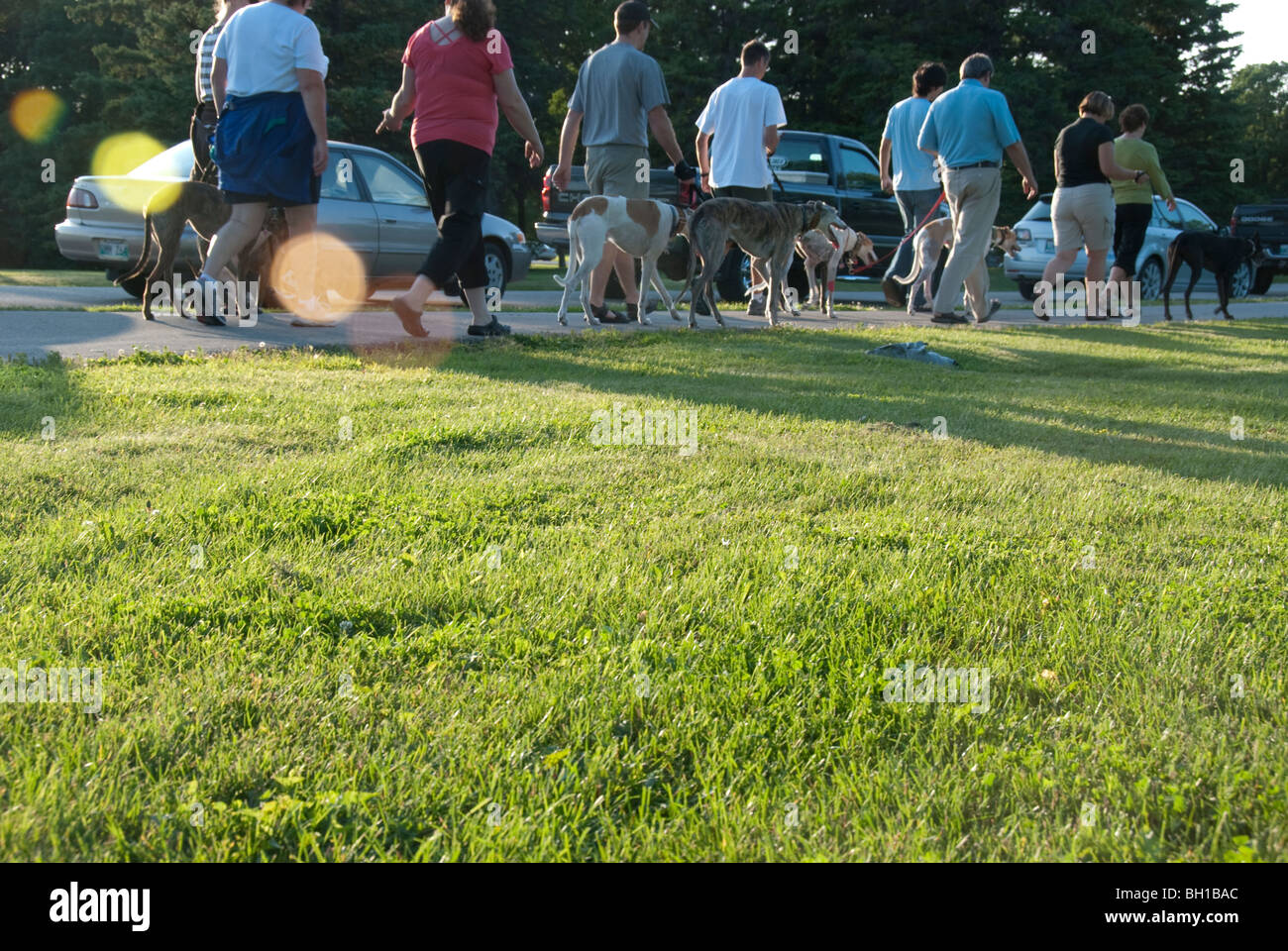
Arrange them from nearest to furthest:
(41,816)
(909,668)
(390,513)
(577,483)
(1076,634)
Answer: (41,816) < (909,668) < (1076,634) < (390,513) < (577,483)

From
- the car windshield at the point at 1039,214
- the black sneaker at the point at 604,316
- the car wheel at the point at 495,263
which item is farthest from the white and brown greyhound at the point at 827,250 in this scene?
the car windshield at the point at 1039,214

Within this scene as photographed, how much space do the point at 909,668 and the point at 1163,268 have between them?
59.0ft

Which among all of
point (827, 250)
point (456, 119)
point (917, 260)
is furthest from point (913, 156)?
point (456, 119)

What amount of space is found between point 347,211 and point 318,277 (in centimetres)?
90

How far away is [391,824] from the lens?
1.80m

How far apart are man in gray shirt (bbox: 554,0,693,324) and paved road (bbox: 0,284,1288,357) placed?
121 cm

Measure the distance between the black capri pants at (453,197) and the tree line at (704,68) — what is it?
2374 centimetres

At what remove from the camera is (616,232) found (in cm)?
952

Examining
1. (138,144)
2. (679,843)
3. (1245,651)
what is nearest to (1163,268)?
(1245,651)

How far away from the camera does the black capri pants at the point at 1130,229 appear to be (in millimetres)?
12070

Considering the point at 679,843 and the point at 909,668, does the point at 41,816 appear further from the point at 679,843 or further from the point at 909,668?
the point at 909,668

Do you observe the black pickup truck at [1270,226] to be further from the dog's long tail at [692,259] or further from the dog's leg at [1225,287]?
the dog's long tail at [692,259]

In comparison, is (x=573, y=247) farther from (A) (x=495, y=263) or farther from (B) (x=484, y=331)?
(A) (x=495, y=263)

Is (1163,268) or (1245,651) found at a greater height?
(1163,268)
